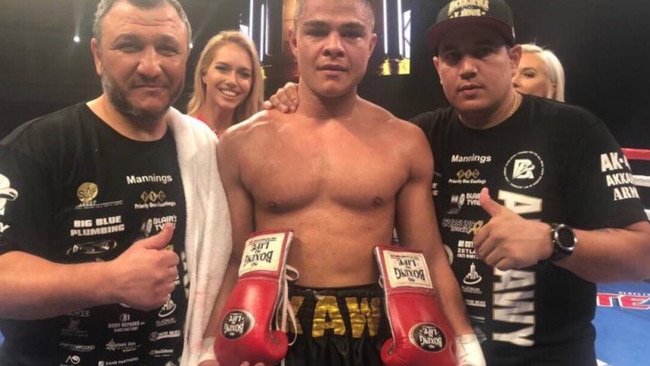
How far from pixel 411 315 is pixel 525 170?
0.50 m

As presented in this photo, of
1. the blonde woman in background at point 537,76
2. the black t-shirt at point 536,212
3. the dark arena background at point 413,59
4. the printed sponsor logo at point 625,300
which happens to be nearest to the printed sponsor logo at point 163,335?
the black t-shirt at point 536,212

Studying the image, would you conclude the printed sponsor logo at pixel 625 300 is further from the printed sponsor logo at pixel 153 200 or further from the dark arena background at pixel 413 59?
the printed sponsor logo at pixel 153 200

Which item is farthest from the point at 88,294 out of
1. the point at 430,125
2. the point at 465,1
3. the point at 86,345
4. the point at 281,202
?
the point at 465,1

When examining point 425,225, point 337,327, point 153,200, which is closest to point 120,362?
point 153,200

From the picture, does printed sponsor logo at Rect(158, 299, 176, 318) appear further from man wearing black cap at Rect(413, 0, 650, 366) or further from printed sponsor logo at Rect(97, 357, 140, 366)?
man wearing black cap at Rect(413, 0, 650, 366)

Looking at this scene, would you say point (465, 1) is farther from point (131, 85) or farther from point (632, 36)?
point (632, 36)

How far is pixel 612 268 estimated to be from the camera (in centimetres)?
120

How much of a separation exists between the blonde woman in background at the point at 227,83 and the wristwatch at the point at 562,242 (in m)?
1.79

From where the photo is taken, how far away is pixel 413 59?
6.58 meters

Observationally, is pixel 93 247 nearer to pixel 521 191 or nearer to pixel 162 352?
pixel 162 352

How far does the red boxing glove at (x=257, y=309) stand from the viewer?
3.39 feet

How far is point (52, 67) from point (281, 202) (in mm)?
7711

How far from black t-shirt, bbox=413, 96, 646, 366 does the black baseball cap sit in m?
0.24

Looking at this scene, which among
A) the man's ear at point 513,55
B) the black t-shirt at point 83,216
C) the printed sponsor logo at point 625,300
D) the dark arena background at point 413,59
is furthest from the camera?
the dark arena background at point 413,59
